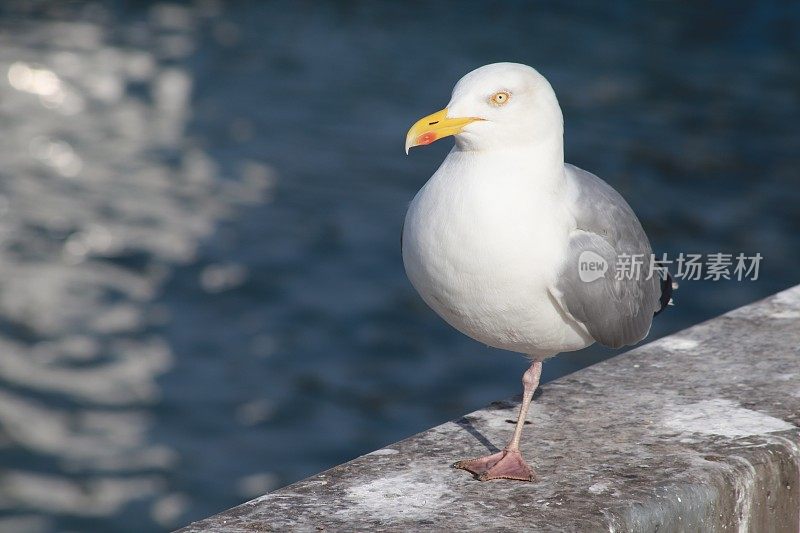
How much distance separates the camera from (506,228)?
159 inches

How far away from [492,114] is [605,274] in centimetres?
74

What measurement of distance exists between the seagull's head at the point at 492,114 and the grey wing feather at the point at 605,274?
323mm

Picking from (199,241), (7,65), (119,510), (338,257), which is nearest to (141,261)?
(199,241)

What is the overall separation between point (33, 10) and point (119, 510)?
40.4ft

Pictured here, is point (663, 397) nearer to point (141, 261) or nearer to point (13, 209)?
point (141, 261)

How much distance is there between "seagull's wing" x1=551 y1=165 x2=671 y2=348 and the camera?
4254mm

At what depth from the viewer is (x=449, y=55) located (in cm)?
1805

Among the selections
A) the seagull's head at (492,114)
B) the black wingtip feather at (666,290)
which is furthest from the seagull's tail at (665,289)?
the seagull's head at (492,114)

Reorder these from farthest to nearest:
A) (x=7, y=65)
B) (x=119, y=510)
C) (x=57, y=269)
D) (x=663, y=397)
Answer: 1. (x=7, y=65)
2. (x=57, y=269)
3. (x=119, y=510)
4. (x=663, y=397)

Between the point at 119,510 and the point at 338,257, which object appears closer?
the point at 119,510

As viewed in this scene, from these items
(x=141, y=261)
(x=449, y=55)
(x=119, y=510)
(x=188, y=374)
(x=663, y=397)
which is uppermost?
(x=449, y=55)

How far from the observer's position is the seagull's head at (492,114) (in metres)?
4.16

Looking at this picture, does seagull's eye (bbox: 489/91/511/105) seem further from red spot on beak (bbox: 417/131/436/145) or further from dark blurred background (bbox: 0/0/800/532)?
dark blurred background (bbox: 0/0/800/532)

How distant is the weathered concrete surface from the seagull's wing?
319 millimetres
